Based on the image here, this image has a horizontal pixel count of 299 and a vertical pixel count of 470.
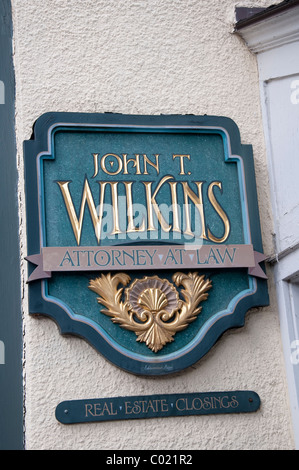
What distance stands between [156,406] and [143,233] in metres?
0.74

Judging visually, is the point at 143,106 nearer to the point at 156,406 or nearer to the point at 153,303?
the point at 153,303

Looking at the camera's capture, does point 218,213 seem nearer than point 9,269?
No

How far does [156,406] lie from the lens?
2.89 meters

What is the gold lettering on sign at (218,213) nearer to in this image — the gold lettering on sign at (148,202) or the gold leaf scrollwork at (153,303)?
the gold lettering on sign at (148,202)

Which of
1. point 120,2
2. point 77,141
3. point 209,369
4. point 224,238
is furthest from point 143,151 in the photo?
point 209,369

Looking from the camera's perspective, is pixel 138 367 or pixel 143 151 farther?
pixel 143 151

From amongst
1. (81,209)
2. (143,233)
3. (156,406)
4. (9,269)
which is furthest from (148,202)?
(156,406)

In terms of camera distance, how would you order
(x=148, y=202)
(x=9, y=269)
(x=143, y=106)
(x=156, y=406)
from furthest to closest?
(x=143, y=106), (x=148, y=202), (x=9, y=269), (x=156, y=406)

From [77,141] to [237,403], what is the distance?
1342 millimetres

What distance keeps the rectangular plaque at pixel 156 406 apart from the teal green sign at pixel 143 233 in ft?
0.45

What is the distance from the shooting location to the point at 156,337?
2.94m

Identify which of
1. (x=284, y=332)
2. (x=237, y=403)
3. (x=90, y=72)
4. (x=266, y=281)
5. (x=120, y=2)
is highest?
(x=120, y=2)
